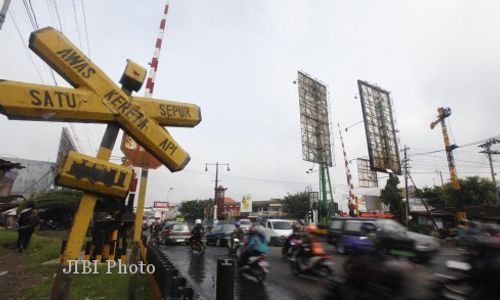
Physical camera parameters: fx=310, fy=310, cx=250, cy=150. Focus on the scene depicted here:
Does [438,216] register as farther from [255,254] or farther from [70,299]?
[70,299]

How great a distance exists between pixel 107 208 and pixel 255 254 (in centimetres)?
515

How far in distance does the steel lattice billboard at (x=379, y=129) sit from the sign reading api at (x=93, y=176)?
2957cm

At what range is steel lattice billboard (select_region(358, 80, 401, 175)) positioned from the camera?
30562mm

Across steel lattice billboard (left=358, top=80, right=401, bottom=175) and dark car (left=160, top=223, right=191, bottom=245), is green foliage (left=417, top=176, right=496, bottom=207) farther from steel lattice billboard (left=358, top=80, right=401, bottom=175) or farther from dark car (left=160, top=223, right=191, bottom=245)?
dark car (left=160, top=223, right=191, bottom=245)

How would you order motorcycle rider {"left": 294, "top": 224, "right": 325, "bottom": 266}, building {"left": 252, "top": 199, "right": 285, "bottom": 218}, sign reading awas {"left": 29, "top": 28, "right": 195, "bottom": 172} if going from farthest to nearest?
1. building {"left": 252, "top": 199, "right": 285, "bottom": 218}
2. motorcycle rider {"left": 294, "top": 224, "right": 325, "bottom": 266}
3. sign reading awas {"left": 29, "top": 28, "right": 195, "bottom": 172}

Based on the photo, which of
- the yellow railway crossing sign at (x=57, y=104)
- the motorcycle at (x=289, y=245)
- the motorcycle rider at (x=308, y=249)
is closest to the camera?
the yellow railway crossing sign at (x=57, y=104)

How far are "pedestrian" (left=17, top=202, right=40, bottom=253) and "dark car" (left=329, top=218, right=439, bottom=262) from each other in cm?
1213

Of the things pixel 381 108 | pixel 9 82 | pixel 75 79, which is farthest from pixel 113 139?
pixel 381 108

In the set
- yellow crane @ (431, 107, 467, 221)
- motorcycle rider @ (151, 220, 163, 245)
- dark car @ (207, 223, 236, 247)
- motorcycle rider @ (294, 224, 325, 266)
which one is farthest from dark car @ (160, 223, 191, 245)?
yellow crane @ (431, 107, 467, 221)

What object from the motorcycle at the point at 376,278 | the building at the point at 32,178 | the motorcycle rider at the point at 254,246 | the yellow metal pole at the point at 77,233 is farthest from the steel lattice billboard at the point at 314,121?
the building at the point at 32,178

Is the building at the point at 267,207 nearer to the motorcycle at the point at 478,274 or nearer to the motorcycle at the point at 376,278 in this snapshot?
the motorcycle at the point at 478,274

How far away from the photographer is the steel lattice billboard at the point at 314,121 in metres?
32.6

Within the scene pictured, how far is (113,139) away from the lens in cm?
363

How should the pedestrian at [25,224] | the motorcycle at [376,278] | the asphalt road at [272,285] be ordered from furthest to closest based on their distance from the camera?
the pedestrian at [25,224]
the asphalt road at [272,285]
the motorcycle at [376,278]
